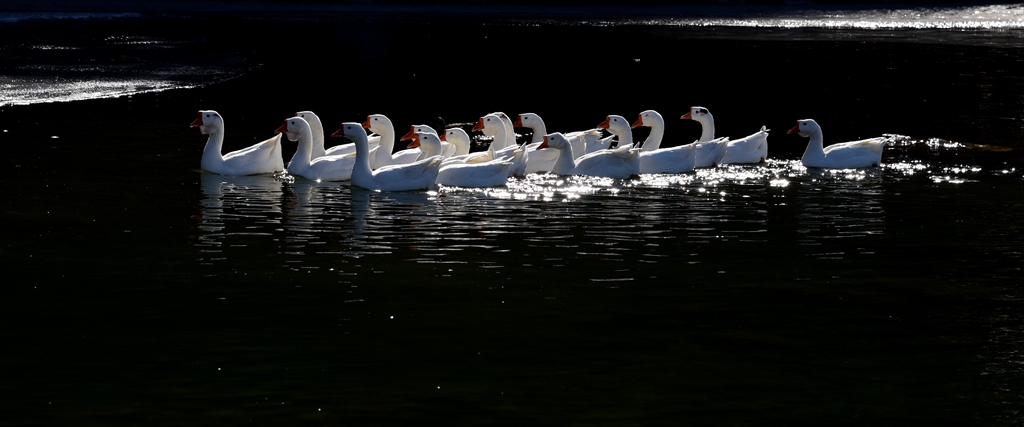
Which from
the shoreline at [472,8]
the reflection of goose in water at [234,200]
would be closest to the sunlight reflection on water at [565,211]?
the reflection of goose in water at [234,200]

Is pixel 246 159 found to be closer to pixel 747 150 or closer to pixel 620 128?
pixel 620 128

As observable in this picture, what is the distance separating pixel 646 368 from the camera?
816 cm

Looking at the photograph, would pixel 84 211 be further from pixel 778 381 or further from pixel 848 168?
pixel 848 168

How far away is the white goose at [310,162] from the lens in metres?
16.2

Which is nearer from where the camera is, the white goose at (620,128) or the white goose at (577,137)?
the white goose at (577,137)

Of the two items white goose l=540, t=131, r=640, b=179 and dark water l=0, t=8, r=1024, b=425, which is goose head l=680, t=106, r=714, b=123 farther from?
white goose l=540, t=131, r=640, b=179

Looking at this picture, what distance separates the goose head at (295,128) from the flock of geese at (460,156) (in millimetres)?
13

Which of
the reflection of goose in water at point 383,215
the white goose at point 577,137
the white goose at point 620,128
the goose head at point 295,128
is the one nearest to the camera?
the reflection of goose in water at point 383,215

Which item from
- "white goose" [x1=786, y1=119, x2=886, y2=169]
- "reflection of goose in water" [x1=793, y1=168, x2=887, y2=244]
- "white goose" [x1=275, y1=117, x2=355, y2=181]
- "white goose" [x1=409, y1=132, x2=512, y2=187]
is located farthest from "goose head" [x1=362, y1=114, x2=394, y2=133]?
"white goose" [x1=786, y1=119, x2=886, y2=169]

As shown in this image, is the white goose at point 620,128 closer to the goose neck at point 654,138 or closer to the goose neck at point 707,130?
the goose neck at point 654,138

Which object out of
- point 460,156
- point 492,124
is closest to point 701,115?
point 492,124

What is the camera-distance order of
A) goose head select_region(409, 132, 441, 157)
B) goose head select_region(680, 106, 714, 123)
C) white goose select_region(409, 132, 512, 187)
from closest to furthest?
white goose select_region(409, 132, 512, 187) < goose head select_region(409, 132, 441, 157) < goose head select_region(680, 106, 714, 123)

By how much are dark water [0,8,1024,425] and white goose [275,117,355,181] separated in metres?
0.31

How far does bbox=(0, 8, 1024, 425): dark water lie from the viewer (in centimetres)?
762
